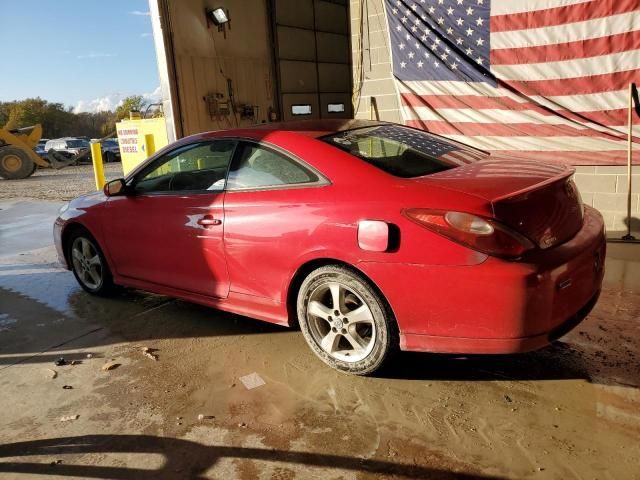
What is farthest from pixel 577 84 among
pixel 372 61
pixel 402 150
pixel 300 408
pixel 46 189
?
pixel 46 189

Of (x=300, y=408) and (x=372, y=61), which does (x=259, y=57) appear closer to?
(x=372, y=61)

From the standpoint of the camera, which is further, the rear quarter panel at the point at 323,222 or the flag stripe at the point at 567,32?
the flag stripe at the point at 567,32

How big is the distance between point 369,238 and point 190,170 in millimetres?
1789

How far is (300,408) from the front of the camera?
279cm

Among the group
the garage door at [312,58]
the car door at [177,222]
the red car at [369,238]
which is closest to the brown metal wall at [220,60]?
the garage door at [312,58]

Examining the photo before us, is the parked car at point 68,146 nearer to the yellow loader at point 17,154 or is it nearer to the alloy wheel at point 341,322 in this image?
the yellow loader at point 17,154

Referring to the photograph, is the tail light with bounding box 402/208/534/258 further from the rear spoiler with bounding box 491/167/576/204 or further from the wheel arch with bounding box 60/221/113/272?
the wheel arch with bounding box 60/221/113/272

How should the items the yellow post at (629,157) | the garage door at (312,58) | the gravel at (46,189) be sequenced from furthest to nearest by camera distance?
the gravel at (46,189) < the garage door at (312,58) < the yellow post at (629,157)

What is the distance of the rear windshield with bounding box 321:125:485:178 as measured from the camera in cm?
300

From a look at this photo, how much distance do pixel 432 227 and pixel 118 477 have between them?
184 centimetres

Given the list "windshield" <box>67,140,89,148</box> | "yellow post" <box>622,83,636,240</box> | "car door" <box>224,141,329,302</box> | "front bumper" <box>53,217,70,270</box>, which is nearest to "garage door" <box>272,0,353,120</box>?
"front bumper" <box>53,217,70,270</box>

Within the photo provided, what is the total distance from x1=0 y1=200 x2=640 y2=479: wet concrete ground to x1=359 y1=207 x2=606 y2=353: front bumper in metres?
0.36

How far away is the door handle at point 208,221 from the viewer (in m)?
3.47

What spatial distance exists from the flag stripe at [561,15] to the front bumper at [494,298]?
3.39 meters
